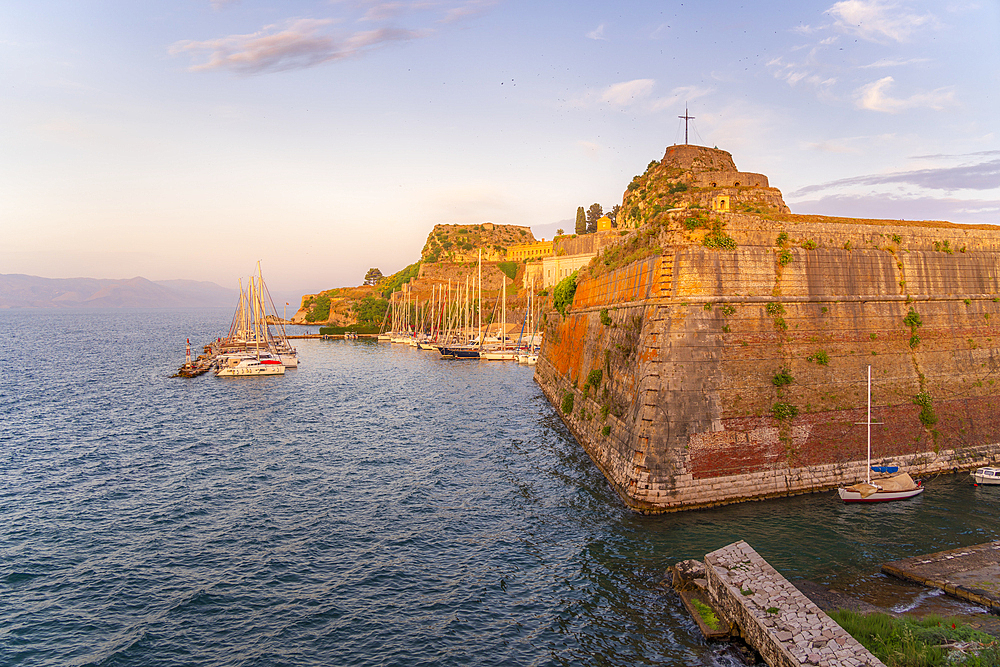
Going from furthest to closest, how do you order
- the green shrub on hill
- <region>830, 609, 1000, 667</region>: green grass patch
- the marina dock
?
the green shrub on hill
the marina dock
<region>830, 609, 1000, 667</region>: green grass patch

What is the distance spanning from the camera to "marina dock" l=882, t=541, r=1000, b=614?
506 inches

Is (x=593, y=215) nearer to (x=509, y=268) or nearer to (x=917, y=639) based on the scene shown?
(x=509, y=268)

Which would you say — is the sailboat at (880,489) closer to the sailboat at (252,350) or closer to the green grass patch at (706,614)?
the green grass patch at (706,614)

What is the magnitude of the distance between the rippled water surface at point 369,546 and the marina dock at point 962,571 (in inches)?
35.8

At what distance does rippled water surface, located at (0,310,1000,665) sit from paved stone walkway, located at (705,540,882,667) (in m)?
1.06

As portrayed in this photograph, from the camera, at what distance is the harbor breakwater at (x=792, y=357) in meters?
19.0

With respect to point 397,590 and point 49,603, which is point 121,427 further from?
point 397,590

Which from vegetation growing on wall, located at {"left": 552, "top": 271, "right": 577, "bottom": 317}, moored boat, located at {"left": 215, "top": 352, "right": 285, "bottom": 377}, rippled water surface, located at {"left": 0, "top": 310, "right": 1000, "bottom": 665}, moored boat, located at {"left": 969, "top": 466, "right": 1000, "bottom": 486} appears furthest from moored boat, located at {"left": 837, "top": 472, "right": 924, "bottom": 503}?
moored boat, located at {"left": 215, "top": 352, "right": 285, "bottom": 377}

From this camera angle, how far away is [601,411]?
25203mm

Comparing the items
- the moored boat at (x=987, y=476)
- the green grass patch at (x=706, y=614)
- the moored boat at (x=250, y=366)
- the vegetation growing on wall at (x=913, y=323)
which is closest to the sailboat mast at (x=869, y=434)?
the vegetation growing on wall at (x=913, y=323)

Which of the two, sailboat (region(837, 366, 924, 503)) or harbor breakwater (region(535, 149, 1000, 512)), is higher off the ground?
harbor breakwater (region(535, 149, 1000, 512))

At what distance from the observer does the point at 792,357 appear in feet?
68.0

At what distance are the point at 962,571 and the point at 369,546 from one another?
1668 cm

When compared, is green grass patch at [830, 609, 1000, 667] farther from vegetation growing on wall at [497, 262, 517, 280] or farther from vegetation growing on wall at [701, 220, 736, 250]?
vegetation growing on wall at [497, 262, 517, 280]
